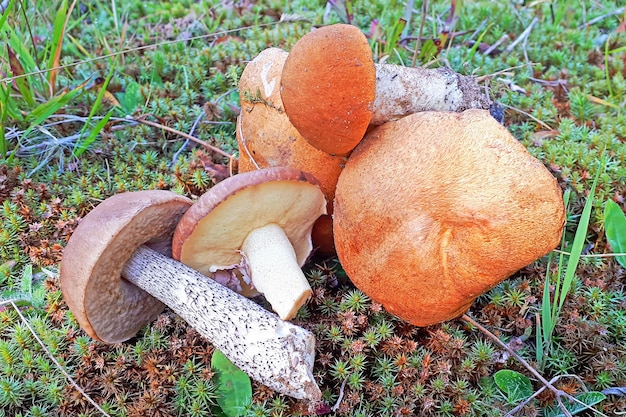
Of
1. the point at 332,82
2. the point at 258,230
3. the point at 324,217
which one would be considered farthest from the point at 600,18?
the point at 258,230

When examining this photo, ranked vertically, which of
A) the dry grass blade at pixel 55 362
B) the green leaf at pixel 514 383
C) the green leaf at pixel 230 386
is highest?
Result: the dry grass blade at pixel 55 362

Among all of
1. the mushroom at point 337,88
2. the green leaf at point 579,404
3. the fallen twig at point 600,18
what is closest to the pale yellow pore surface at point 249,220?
the mushroom at point 337,88

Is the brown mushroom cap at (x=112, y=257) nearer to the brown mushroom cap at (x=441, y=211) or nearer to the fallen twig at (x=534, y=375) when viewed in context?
the brown mushroom cap at (x=441, y=211)

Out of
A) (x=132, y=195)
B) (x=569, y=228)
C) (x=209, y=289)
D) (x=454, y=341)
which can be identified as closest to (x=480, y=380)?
(x=454, y=341)

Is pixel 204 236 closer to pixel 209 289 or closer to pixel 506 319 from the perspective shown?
pixel 209 289

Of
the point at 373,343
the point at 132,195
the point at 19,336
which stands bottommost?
the point at 373,343

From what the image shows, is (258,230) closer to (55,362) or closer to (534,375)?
(55,362)

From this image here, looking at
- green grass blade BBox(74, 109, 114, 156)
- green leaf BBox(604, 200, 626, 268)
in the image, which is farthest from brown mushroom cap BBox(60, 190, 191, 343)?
green leaf BBox(604, 200, 626, 268)
